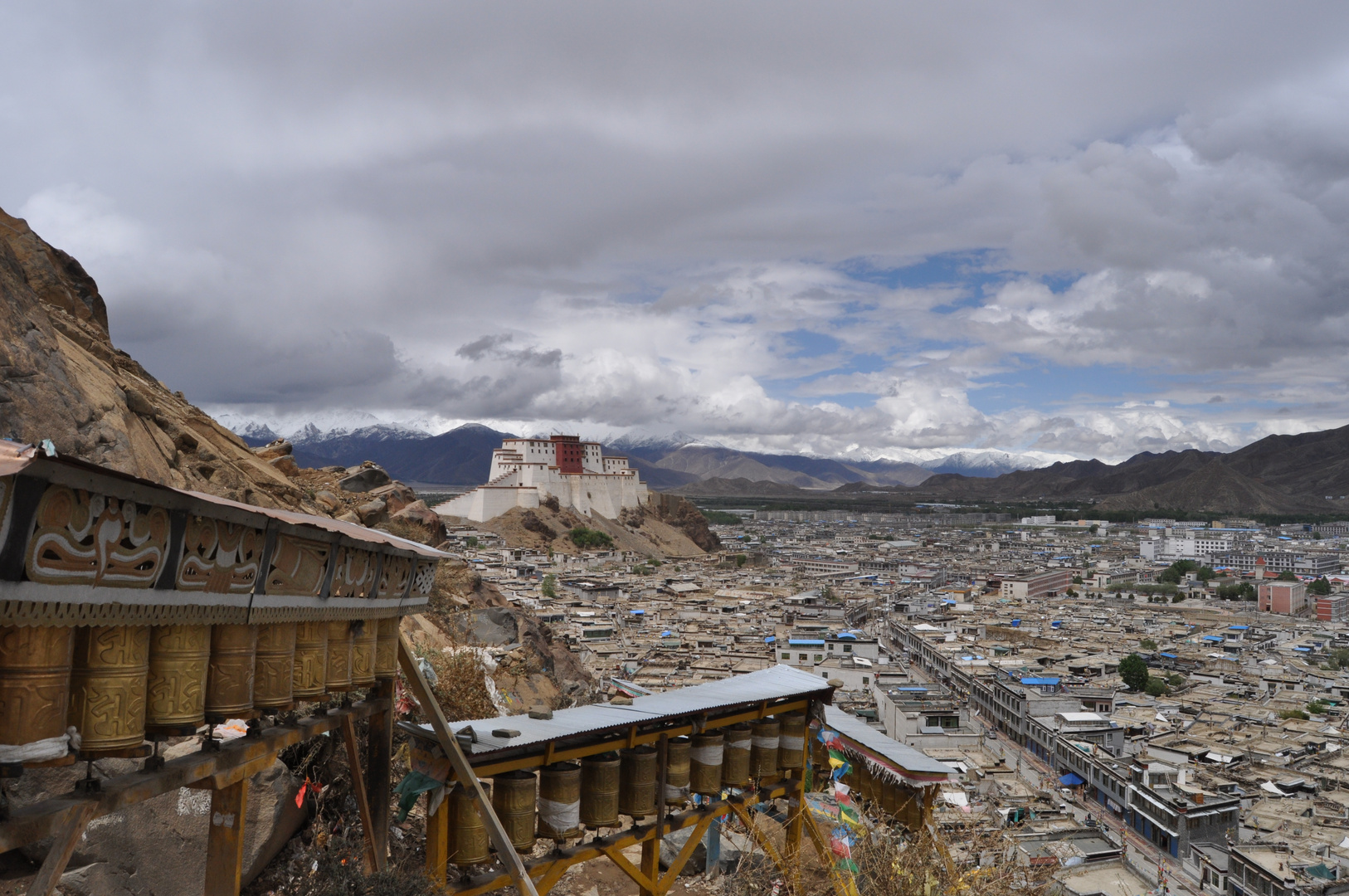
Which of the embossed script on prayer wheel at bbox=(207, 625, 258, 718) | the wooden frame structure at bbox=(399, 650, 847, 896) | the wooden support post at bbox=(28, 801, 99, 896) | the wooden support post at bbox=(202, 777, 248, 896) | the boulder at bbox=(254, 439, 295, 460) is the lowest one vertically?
the wooden frame structure at bbox=(399, 650, 847, 896)

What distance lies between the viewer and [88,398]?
6559mm

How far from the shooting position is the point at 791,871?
14.3 ft

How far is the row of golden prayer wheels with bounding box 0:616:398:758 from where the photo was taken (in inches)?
65.9

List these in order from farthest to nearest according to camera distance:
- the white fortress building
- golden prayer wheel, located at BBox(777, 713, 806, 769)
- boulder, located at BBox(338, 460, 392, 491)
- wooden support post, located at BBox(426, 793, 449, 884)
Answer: the white fortress building < boulder, located at BBox(338, 460, 392, 491) < golden prayer wheel, located at BBox(777, 713, 806, 769) < wooden support post, located at BBox(426, 793, 449, 884)

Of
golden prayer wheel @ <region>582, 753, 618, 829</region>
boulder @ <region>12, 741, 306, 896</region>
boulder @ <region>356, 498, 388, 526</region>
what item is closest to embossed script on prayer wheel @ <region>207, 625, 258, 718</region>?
boulder @ <region>12, 741, 306, 896</region>

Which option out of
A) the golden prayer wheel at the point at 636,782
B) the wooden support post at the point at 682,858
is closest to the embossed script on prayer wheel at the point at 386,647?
the golden prayer wheel at the point at 636,782

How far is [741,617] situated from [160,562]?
124 ft

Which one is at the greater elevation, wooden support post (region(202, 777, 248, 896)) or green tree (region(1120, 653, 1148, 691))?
wooden support post (region(202, 777, 248, 896))

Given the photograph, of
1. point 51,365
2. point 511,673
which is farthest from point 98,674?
point 511,673

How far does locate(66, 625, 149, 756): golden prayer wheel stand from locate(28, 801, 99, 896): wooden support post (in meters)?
0.14

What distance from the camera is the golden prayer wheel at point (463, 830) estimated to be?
3.54 meters

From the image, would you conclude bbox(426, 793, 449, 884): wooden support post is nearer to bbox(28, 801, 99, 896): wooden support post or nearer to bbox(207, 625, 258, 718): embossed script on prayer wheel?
bbox(207, 625, 258, 718): embossed script on prayer wheel

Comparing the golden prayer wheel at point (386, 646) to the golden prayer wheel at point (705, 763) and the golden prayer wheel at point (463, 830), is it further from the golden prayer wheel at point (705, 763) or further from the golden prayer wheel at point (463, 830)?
the golden prayer wheel at point (705, 763)

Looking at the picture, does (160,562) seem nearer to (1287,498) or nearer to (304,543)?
(304,543)
